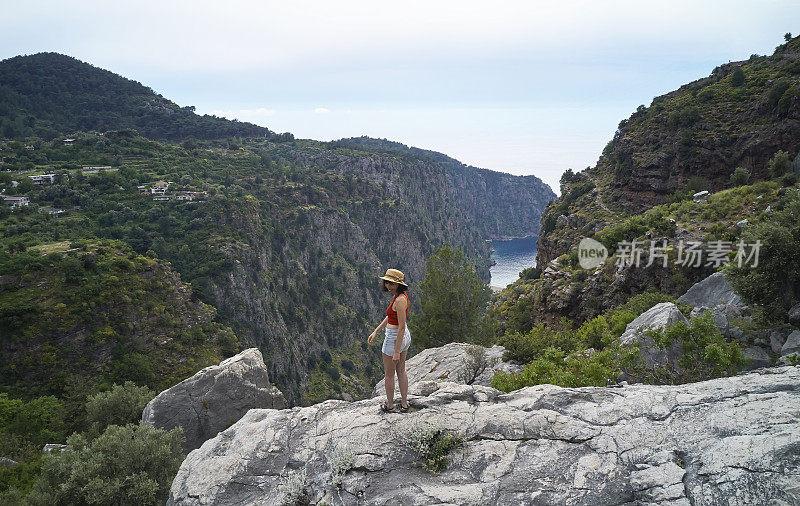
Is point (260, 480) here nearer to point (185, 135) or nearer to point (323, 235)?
point (323, 235)

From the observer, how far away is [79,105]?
422 feet

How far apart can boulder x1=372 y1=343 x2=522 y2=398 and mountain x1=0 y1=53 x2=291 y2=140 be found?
131438 mm

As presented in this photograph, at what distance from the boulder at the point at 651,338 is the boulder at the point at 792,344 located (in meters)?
2.03

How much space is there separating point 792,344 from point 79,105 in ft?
572

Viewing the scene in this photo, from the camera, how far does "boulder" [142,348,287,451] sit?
588 inches

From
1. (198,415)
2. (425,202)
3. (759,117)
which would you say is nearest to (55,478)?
(198,415)

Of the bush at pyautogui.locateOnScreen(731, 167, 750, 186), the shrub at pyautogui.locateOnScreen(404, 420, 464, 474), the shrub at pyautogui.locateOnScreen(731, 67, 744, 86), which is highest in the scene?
the shrub at pyautogui.locateOnScreen(731, 67, 744, 86)

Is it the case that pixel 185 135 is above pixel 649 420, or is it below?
above

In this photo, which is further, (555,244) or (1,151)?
(1,151)

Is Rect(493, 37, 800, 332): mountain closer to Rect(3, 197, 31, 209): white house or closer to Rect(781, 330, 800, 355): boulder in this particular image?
Rect(781, 330, 800, 355): boulder

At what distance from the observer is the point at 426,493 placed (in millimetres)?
5875

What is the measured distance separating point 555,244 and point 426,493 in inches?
1767

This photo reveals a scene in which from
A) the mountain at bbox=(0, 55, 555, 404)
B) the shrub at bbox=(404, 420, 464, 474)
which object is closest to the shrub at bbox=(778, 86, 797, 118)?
the shrub at bbox=(404, 420, 464, 474)

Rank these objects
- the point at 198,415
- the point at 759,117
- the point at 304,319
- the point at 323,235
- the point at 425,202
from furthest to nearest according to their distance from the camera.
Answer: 1. the point at 425,202
2. the point at 323,235
3. the point at 304,319
4. the point at 759,117
5. the point at 198,415
